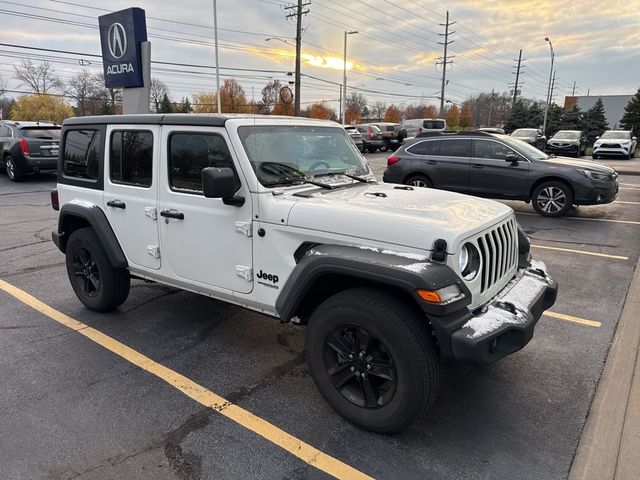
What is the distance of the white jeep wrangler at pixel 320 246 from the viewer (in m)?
2.54

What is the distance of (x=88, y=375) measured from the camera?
3.52 metres

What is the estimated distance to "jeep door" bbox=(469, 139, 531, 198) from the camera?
9523 mm

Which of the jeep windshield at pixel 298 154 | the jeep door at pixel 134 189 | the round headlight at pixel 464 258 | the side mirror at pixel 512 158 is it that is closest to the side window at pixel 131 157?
the jeep door at pixel 134 189

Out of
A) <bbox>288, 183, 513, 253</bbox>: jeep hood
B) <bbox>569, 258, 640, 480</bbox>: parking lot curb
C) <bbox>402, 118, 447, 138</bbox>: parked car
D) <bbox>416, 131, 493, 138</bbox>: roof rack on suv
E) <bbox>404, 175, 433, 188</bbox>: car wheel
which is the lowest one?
<bbox>569, 258, 640, 480</bbox>: parking lot curb

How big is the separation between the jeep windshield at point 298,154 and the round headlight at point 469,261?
1.31 m

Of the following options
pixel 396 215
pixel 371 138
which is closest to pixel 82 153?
pixel 396 215

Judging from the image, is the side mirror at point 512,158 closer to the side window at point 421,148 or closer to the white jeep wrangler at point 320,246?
the side window at point 421,148

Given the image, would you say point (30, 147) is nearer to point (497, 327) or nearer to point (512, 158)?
point (512, 158)

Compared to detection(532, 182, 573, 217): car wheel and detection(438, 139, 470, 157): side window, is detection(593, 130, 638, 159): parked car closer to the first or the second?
detection(532, 182, 573, 217): car wheel

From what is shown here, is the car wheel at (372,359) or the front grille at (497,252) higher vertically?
the front grille at (497,252)

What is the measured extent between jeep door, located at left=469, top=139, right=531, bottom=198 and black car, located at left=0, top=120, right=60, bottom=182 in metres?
11.9

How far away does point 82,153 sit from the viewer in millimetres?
4527

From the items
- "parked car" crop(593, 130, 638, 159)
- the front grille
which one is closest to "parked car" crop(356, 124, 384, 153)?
"parked car" crop(593, 130, 638, 159)

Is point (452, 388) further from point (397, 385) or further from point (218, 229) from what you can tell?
point (218, 229)
